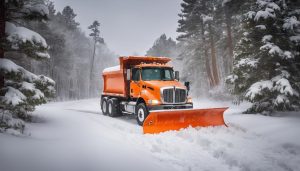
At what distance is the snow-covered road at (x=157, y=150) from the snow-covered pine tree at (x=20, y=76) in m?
0.79

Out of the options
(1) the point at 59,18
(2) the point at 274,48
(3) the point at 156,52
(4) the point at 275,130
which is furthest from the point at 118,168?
(3) the point at 156,52

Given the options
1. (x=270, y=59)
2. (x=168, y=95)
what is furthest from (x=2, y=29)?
(x=270, y=59)

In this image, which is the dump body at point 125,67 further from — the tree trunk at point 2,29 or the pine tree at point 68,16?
the pine tree at point 68,16

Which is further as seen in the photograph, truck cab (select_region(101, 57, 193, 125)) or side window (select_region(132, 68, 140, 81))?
side window (select_region(132, 68, 140, 81))

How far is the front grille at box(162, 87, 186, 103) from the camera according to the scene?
11555mm

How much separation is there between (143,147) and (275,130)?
521 cm

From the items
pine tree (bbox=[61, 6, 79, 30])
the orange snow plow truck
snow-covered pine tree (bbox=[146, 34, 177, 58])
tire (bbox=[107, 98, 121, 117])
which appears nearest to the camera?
the orange snow plow truck

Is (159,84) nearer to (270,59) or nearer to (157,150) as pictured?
(157,150)

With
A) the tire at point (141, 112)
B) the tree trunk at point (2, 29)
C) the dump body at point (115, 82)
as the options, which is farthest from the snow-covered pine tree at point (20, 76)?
the dump body at point (115, 82)

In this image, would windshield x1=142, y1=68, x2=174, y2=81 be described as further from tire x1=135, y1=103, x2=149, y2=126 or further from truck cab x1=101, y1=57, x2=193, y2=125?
tire x1=135, y1=103, x2=149, y2=126

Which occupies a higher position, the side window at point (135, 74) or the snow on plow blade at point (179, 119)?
the side window at point (135, 74)

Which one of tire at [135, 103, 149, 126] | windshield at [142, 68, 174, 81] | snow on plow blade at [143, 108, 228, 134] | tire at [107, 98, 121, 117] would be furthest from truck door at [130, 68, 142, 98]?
snow on plow blade at [143, 108, 228, 134]

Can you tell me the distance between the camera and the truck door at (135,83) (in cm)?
1278

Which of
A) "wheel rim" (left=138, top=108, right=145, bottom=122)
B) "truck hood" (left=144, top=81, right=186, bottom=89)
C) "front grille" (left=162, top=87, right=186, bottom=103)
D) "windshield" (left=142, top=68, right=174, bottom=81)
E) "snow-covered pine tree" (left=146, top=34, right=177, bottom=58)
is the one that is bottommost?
"wheel rim" (left=138, top=108, right=145, bottom=122)
